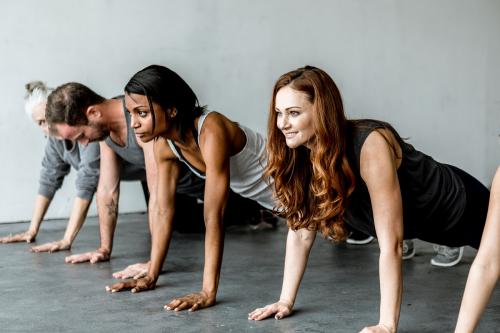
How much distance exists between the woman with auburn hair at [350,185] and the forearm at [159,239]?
2.14ft

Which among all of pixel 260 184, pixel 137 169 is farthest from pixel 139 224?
pixel 260 184

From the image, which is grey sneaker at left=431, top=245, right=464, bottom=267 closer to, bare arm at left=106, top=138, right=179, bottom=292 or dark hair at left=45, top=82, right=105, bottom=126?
bare arm at left=106, top=138, right=179, bottom=292

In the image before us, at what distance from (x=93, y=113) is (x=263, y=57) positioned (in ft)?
10.4

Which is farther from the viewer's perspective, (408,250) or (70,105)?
(408,250)

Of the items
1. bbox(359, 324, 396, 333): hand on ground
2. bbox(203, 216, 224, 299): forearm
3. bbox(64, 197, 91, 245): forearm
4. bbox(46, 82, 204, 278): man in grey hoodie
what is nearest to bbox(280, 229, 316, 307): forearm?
bbox(203, 216, 224, 299): forearm

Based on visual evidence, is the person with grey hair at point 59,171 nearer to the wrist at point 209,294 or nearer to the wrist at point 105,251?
the wrist at point 105,251

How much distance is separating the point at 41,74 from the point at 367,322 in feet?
13.5

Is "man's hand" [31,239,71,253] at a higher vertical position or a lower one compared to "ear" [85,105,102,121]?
lower

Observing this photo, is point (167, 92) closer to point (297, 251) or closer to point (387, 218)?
point (297, 251)

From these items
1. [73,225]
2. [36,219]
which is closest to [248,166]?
[73,225]

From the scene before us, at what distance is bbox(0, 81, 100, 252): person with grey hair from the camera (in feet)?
14.0

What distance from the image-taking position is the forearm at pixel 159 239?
3.22 metres

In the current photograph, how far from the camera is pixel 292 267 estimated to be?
8.68 feet

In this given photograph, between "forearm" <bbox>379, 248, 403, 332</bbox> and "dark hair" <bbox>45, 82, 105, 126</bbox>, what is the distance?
184 cm
